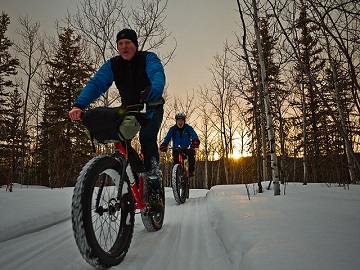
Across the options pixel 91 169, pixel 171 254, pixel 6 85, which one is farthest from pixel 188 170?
pixel 6 85

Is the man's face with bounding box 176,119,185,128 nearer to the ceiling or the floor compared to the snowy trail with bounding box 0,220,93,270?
nearer to the ceiling

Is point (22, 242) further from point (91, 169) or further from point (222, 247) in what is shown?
point (222, 247)

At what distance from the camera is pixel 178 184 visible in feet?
17.0

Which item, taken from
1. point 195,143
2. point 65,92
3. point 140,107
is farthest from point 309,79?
point 65,92

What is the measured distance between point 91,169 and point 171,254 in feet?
3.32

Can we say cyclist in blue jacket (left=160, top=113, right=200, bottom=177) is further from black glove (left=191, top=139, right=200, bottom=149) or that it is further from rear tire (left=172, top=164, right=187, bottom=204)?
rear tire (left=172, top=164, right=187, bottom=204)

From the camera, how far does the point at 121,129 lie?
1758 millimetres

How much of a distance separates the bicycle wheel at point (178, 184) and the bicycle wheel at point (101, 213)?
3.10 metres

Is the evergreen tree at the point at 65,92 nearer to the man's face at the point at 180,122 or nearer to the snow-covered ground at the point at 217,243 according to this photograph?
the man's face at the point at 180,122

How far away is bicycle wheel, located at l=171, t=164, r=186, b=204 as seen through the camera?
4996 millimetres

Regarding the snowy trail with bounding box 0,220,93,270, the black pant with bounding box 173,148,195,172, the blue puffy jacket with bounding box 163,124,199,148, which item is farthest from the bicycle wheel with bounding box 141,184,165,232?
the blue puffy jacket with bounding box 163,124,199,148

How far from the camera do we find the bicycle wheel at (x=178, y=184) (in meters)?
5.00

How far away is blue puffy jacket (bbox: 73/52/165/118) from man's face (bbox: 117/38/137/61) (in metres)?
0.18

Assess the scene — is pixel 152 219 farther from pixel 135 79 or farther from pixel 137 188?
pixel 135 79
